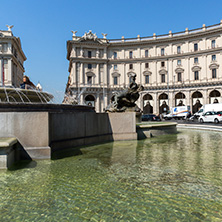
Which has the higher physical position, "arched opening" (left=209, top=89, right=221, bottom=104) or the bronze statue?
"arched opening" (left=209, top=89, right=221, bottom=104)

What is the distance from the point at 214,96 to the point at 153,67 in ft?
59.5

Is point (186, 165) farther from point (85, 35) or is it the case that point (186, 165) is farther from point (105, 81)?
point (85, 35)

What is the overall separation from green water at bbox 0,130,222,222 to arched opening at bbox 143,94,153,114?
52.6 meters

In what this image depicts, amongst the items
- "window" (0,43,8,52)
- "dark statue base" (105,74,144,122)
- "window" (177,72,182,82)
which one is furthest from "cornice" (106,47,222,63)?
"dark statue base" (105,74,144,122)

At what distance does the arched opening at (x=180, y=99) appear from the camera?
176 ft

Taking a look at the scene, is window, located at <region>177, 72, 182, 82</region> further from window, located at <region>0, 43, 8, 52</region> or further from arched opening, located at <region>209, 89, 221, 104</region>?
window, located at <region>0, 43, 8, 52</region>

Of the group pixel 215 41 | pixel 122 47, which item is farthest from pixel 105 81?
pixel 215 41

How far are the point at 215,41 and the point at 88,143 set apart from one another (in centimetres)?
5306

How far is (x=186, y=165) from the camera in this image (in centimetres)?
493

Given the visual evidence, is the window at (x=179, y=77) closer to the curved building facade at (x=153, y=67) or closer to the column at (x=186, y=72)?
the curved building facade at (x=153, y=67)

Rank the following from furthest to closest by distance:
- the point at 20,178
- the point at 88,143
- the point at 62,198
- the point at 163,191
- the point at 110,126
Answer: the point at 110,126
the point at 88,143
the point at 20,178
the point at 163,191
the point at 62,198

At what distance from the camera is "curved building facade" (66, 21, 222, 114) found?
50.9 metres

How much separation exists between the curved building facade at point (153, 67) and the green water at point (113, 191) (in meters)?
49.3

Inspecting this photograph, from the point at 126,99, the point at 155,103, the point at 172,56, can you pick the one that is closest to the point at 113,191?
the point at 126,99
